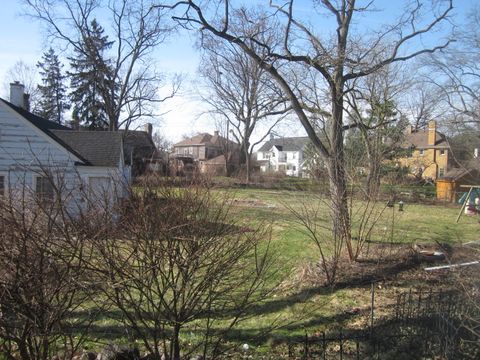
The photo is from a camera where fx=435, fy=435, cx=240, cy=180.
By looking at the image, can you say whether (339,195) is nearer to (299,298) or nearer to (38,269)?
(299,298)

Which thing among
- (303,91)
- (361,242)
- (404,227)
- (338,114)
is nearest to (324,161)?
(338,114)

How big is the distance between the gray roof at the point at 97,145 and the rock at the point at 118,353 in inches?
471

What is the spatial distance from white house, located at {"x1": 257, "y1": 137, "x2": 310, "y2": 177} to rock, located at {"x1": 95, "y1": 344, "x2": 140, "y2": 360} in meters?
72.5

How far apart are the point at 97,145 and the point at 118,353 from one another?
14.2m

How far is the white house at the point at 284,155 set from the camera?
3098 inches

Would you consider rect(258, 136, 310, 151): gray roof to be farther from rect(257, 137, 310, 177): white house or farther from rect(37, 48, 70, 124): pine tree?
rect(37, 48, 70, 124): pine tree

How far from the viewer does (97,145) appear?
17.6m

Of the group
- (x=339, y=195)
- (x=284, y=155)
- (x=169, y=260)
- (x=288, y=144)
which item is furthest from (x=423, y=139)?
(x=169, y=260)

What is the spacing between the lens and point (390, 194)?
945 cm

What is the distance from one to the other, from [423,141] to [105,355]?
191 feet

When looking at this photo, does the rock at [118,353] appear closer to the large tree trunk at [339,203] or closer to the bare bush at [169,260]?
the bare bush at [169,260]

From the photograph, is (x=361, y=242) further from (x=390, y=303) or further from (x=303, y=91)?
(x=303, y=91)

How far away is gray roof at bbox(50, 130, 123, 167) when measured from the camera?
16594 mm

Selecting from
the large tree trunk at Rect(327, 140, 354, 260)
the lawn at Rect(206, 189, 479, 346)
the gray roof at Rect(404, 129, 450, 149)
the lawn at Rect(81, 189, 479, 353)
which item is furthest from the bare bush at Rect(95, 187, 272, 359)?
the gray roof at Rect(404, 129, 450, 149)
